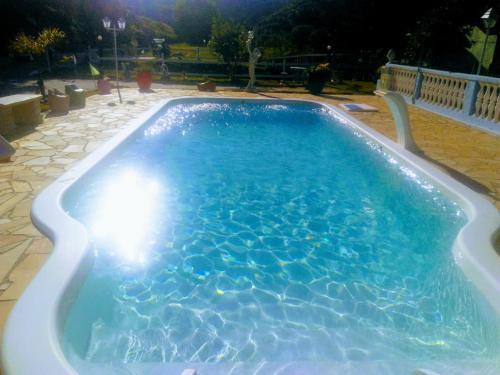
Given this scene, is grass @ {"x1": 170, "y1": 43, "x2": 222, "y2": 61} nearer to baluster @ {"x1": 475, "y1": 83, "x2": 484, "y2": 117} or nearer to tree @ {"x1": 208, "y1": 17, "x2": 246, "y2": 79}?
tree @ {"x1": 208, "y1": 17, "x2": 246, "y2": 79}

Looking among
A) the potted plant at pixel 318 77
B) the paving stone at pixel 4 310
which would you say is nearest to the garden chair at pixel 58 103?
the paving stone at pixel 4 310

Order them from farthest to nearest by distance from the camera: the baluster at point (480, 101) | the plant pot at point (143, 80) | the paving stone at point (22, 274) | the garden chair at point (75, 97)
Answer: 1. the plant pot at point (143, 80)
2. the garden chair at point (75, 97)
3. the baluster at point (480, 101)
4. the paving stone at point (22, 274)

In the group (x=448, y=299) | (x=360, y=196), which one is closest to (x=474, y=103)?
(x=360, y=196)

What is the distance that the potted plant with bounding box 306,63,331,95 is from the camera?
1711 centimetres

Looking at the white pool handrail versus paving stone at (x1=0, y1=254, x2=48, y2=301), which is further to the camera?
the white pool handrail

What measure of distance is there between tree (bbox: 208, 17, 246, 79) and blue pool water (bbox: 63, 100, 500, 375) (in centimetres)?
1864

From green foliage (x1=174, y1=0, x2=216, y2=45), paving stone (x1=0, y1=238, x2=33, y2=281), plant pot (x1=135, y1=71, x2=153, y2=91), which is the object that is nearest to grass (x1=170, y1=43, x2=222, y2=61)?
green foliage (x1=174, y1=0, x2=216, y2=45)

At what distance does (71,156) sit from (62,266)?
392 centimetres

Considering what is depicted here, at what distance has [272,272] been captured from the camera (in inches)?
178

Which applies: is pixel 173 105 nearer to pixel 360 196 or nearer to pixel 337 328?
pixel 360 196

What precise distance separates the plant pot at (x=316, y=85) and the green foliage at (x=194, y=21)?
3302 centimetres

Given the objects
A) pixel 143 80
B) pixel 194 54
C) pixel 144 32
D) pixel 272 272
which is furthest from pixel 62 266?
pixel 144 32

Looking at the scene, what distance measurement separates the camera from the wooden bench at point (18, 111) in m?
8.34

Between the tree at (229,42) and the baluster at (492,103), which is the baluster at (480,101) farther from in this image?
the tree at (229,42)
